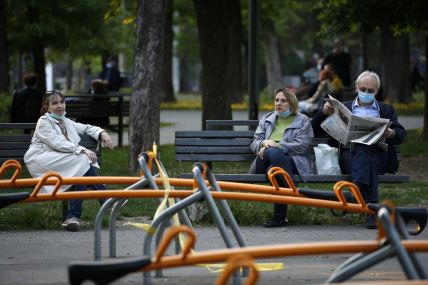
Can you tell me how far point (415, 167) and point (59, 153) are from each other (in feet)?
24.3

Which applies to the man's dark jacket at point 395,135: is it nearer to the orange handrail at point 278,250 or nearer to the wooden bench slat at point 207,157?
the wooden bench slat at point 207,157

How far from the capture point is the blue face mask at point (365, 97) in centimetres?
1070

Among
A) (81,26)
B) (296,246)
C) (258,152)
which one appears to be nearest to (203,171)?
(296,246)

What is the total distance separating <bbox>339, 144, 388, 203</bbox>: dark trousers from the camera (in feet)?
34.8

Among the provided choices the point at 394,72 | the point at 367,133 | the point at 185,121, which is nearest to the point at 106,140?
the point at 367,133

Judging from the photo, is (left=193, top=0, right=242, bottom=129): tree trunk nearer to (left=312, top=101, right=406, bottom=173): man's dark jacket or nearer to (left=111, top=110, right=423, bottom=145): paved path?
(left=111, top=110, right=423, bottom=145): paved path

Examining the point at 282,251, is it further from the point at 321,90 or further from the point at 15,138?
the point at 321,90

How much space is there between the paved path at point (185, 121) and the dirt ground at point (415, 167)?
4.94 metres

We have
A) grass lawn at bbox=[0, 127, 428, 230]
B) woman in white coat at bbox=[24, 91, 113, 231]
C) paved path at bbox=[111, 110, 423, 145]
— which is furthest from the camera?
paved path at bbox=[111, 110, 423, 145]

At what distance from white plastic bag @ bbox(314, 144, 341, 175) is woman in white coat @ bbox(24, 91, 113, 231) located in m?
2.02

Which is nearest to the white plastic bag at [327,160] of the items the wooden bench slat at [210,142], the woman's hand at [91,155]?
the wooden bench slat at [210,142]

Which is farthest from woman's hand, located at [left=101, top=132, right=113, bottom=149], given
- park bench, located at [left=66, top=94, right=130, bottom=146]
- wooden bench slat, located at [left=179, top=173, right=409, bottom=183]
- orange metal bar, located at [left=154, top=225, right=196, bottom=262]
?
park bench, located at [left=66, top=94, right=130, bottom=146]

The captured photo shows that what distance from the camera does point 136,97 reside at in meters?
14.9

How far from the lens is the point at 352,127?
10672mm
